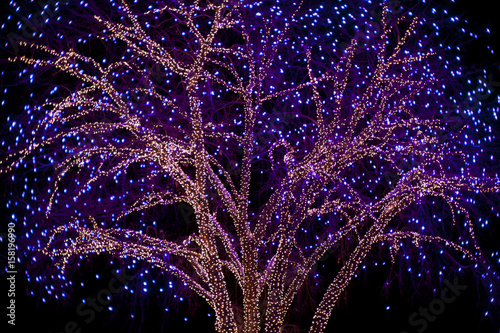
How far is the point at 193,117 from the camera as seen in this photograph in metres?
5.58

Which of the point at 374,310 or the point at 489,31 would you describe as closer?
the point at 489,31

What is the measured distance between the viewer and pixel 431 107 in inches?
260

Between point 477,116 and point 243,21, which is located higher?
point 243,21

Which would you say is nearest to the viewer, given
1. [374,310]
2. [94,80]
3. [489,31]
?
[94,80]

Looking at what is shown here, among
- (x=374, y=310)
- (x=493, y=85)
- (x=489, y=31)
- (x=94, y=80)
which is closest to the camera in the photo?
(x=94, y=80)

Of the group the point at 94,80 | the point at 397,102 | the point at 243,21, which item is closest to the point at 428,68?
the point at 397,102

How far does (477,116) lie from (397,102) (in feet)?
3.03

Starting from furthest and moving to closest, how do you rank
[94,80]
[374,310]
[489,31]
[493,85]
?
1. [374,310]
2. [493,85]
3. [489,31]
4. [94,80]

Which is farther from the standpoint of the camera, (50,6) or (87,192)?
(87,192)

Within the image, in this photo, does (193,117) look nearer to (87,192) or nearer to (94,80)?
(94,80)

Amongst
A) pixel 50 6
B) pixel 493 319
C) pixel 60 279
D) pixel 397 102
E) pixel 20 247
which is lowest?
pixel 493 319

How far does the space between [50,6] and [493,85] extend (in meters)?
4.98

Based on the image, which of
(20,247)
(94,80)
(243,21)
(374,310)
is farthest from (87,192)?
(374,310)

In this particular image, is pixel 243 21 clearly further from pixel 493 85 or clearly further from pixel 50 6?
pixel 493 85
